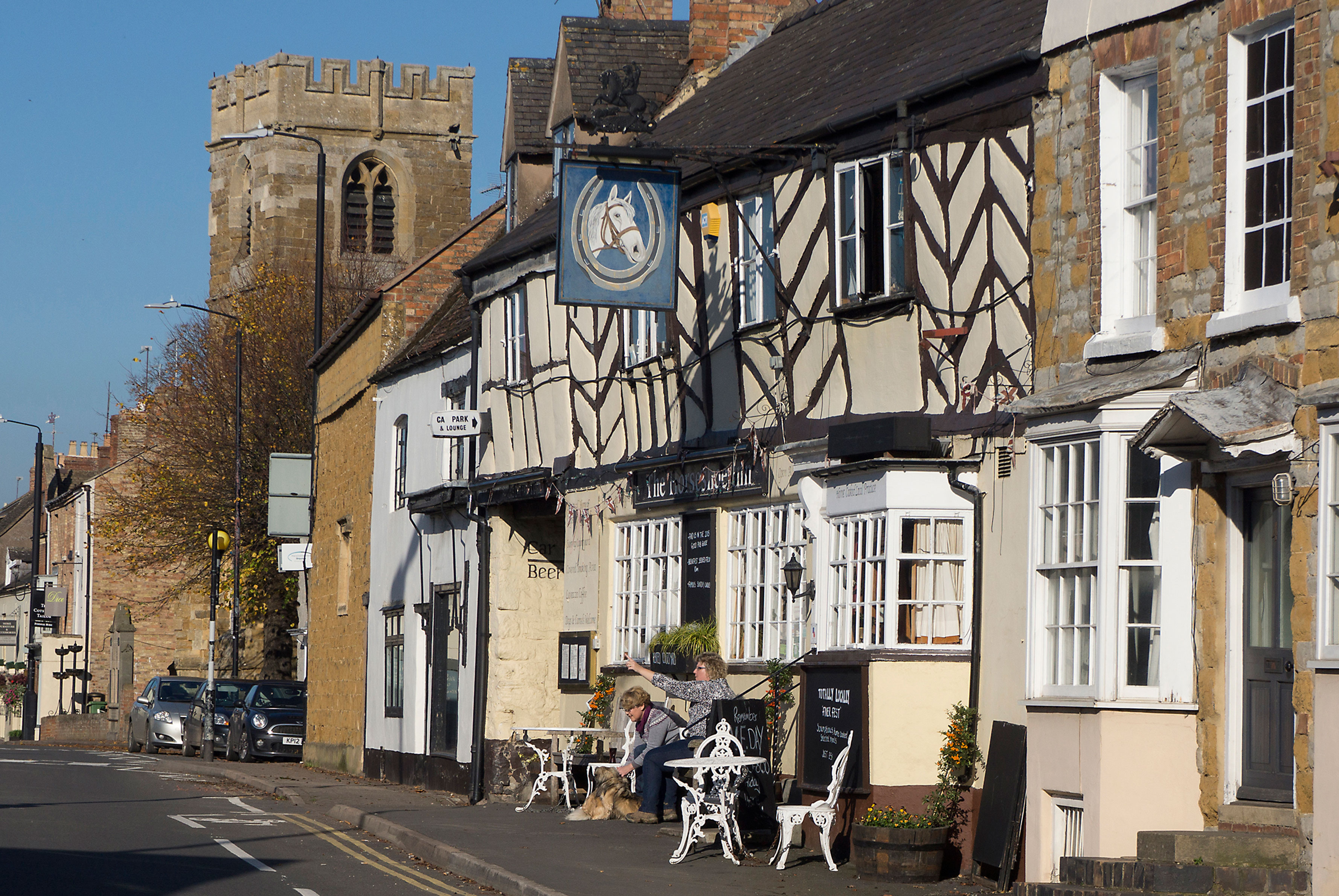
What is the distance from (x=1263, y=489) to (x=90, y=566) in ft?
193

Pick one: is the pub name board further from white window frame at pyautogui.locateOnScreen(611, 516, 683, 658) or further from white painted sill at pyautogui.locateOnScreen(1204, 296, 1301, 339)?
white painted sill at pyautogui.locateOnScreen(1204, 296, 1301, 339)

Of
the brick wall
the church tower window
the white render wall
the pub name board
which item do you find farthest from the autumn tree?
the brick wall

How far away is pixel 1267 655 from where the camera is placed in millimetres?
11461

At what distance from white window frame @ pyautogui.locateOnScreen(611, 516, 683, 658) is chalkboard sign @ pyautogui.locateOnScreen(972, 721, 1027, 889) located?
18.6 ft

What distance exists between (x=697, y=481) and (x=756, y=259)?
226 centimetres

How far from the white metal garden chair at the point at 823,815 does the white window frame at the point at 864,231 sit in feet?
11.7

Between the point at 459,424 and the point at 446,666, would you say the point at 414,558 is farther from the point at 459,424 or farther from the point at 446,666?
the point at 459,424

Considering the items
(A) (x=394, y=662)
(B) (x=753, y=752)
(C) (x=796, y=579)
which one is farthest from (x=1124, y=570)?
(A) (x=394, y=662)

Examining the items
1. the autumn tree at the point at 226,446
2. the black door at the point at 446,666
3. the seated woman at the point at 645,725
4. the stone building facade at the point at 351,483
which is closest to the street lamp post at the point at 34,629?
the autumn tree at the point at 226,446

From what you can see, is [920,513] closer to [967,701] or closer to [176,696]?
[967,701]

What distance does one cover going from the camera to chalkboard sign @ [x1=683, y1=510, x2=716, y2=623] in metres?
18.0

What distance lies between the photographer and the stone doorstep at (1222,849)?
10914mm

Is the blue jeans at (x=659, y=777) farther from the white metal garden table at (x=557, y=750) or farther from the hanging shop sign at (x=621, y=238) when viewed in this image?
the hanging shop sign at (x=621, y=238)

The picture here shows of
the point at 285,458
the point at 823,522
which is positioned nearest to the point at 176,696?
the point at 285,458
